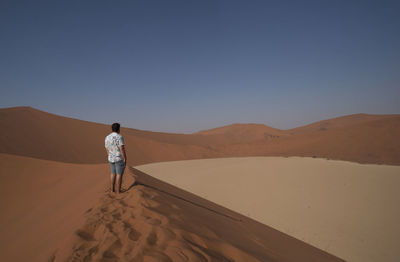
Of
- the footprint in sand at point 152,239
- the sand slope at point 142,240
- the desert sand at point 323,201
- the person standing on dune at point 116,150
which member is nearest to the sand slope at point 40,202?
the sand slope at point 142,240

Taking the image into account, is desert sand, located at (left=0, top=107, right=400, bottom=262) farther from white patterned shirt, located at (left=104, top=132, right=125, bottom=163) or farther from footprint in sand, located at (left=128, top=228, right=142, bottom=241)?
white patterned shirt, located at (left=104, top=132, right=125, bottom=163)

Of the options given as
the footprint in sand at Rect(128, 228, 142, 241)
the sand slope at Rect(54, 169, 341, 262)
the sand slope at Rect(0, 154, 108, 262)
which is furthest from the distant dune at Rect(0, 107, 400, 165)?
the footprint in sand at Rect(128, 228, 142, 241)

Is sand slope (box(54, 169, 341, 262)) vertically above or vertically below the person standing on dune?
below

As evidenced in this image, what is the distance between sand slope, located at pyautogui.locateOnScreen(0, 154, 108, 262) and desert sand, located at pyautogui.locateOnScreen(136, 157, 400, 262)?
17.0ft

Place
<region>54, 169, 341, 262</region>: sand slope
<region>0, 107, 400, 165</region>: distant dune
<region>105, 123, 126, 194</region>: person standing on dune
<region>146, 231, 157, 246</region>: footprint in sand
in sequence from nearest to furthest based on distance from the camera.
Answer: <region>54, 169, 341, 262</region>: sand slope → <region>146, 231, 157, 246</region>: footprint in sand → <region>105, 123, 126, 194</region>: person standing on dune → <region>0, 107, 400, 165</region>: distant dune

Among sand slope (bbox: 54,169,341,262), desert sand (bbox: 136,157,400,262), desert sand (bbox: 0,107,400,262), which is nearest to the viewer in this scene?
sand slope (bbox: 54,169,341,262)

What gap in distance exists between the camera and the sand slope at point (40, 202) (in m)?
2.72

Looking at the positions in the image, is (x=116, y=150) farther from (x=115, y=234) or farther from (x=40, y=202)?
(x=40, y=202)

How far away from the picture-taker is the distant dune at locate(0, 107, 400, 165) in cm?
1612

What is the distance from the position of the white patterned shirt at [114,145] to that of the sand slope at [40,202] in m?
0.86

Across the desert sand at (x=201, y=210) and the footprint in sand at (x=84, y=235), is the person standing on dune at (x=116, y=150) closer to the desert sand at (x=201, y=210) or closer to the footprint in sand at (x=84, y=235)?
the desert sand at (x=201, y=210)

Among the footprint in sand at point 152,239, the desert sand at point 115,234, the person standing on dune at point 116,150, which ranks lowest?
the desert sand at point 115,234

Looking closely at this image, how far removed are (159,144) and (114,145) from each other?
75.6 ft

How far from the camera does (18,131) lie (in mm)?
17641
